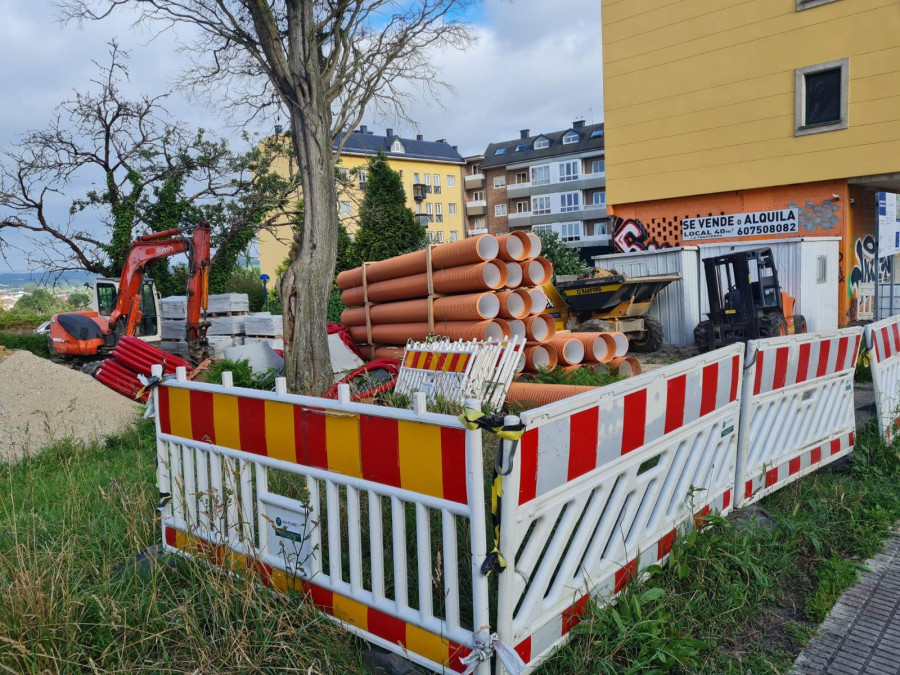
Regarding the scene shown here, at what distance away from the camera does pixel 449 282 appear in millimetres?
10336

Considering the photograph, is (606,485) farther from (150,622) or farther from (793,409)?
(793,409)

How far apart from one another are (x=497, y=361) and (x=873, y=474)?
13.9 ft

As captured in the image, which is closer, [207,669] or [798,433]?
[207,669]

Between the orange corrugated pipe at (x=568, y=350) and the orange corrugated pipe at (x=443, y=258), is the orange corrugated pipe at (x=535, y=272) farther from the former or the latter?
the orange corrugated pipe at (x=568, y=350)

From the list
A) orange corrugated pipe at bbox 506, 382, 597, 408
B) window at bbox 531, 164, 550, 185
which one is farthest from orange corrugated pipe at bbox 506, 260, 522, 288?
window at bbox 531, 164, 550, 185

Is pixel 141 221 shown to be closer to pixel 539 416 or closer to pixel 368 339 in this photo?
pixel 368 339

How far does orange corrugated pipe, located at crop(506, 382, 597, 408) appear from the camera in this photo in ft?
24.5

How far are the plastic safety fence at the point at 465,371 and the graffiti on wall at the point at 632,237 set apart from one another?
13479 millimetres

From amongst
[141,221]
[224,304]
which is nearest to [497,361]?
[224,304]

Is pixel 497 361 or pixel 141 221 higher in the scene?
pixel 141 221

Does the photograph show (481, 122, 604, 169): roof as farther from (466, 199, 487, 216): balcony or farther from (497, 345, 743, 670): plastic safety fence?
(497, 345, 743, 670): plastic safety fence

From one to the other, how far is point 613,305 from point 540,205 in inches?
2095

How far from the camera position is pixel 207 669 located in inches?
106

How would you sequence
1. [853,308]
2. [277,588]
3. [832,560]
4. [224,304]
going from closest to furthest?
[277,588], [832,560], [853,308], [224,304]
